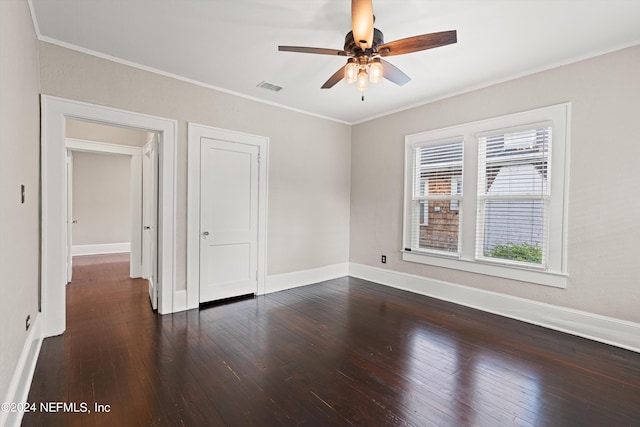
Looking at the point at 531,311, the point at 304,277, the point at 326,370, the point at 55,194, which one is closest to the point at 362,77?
the point at 326,370

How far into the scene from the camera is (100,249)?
7855mm

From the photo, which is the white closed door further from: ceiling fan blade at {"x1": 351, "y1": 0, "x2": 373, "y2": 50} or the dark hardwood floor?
ceiling fan blade at {"x1": 351, "y1": 0, "x2": 373, "y2": 50}

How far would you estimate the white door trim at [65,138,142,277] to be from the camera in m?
5.25

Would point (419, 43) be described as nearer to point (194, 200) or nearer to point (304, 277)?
point (194, 200)

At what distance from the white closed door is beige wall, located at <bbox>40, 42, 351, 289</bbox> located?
25 cm

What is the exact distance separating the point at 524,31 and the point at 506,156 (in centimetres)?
144

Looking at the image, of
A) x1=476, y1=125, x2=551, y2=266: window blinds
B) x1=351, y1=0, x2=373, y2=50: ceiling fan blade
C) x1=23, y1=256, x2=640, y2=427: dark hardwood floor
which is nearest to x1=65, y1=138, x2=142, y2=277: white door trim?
x1=23, y1=256, x2=640, y2=427: dark hardwood floor

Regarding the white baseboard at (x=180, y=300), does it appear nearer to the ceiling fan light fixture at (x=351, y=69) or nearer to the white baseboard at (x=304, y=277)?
the white baseboard at (x=304, y=277)

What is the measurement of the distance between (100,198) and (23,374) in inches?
285

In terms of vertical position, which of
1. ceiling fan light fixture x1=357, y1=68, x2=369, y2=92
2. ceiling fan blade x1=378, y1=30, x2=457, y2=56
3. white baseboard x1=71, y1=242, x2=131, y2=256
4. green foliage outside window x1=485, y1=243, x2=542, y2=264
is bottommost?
white baseboard x1=71, y1=242, x2=131, y2=256

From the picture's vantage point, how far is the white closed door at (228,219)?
3877 mm

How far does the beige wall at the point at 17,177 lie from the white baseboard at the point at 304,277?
2.64 m

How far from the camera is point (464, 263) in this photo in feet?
13.1

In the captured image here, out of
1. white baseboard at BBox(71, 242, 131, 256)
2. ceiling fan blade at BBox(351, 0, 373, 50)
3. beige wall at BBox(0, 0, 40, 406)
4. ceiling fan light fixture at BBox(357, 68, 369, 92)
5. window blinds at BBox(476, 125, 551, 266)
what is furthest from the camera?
white baseboard at BBox(71, 242, 131, 256)
